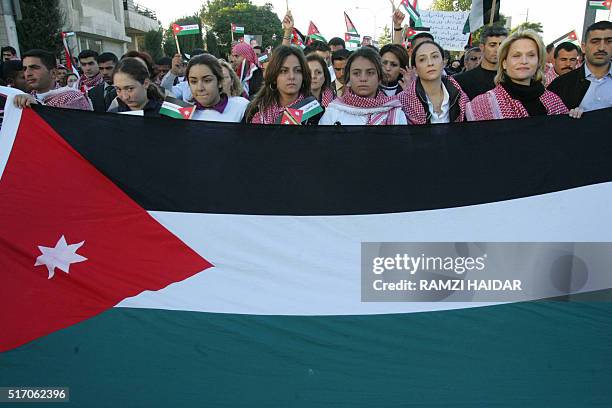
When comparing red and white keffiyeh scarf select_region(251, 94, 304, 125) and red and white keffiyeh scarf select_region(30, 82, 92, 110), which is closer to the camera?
red and white keffiyeh scarf select_region(251, 94, 304, 125)

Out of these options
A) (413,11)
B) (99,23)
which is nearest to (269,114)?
(413,11)

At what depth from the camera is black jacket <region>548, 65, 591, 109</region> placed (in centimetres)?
353

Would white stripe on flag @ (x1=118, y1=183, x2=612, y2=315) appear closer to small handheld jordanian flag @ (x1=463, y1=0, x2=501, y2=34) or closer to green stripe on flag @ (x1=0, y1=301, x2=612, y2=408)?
green stripe on flag @ (x1=0, y1=301, x2=612, y2=408)

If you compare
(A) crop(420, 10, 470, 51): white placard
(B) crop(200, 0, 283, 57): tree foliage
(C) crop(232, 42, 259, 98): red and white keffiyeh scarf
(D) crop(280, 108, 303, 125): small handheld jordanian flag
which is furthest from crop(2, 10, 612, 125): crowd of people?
(B) crop(200, 0, 283, 57): tree foliage

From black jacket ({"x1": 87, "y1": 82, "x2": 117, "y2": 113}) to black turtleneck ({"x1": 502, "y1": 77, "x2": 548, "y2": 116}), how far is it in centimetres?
334

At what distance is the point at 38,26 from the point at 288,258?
2585 centimetres

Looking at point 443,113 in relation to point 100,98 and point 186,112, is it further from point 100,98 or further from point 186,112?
point 100,98

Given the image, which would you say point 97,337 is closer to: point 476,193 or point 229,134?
point 229,134

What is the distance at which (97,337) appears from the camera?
257 cm

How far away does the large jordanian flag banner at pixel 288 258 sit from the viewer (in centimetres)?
249

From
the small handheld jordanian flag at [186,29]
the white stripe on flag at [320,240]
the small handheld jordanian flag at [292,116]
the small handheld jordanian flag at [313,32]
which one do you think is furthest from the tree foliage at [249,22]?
the white stripe on flag at [320,240]

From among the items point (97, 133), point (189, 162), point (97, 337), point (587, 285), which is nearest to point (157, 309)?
point (97, 337)

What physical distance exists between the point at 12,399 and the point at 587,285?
269 centimetres

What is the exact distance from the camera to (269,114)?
3309 millimetres
